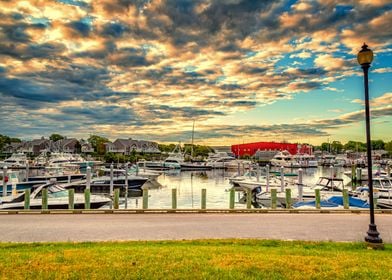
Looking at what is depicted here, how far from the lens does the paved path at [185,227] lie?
12.4 m

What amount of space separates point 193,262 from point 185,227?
614 centimetres

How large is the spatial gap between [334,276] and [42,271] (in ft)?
20.2

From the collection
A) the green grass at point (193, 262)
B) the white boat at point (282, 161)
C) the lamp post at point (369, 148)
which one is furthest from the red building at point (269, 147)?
the green grass at point (193, 262)

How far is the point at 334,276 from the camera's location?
285 inches

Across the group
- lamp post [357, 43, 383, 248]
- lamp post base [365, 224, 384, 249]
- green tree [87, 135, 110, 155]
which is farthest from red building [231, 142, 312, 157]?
lamp post base [365, 224, 384, 249]

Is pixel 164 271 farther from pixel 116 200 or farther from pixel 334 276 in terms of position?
pixel 116 200

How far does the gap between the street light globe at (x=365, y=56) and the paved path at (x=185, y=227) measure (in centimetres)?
600

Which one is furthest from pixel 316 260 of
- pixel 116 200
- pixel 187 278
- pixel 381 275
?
pixel 116 200

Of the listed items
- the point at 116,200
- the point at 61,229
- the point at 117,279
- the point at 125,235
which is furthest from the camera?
the point at 116,200

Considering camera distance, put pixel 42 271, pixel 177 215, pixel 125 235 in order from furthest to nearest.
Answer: pixel 177 215, pixel 125 235, pixel 42 271

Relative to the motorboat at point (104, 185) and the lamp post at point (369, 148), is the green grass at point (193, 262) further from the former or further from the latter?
the motorboat at point (104, 185)

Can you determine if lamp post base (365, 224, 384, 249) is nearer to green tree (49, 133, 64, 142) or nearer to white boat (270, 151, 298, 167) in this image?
white boat (270, 151, 298, 167)

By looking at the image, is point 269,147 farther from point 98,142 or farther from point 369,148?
point 369,148

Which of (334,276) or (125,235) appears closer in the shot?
(334,276)
